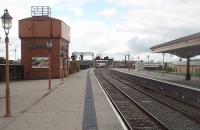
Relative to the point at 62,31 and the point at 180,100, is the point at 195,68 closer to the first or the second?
the point at 62,31

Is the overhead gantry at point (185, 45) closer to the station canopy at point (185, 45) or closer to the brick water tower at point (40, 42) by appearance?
the station canopy at point (185, 45)

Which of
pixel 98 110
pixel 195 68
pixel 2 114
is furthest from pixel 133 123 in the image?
pixel 195 68

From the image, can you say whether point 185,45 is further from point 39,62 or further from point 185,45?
point 39,62

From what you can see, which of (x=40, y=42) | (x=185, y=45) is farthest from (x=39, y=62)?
(x=185, y=45)

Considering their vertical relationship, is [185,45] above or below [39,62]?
above

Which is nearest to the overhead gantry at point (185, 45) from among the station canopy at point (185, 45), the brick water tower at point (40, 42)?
the station canopy at point (185, 45)

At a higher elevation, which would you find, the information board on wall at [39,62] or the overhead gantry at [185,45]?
the overhead gantry at [185,45]

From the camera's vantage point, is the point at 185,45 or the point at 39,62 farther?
the point at 39,62

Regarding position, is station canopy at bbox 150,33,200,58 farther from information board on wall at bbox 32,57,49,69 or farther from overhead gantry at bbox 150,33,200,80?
information board on wall at bbox 32,57,49,69

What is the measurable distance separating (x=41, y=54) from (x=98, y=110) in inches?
1490

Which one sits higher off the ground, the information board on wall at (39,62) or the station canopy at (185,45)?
the station canopy at (185,45)

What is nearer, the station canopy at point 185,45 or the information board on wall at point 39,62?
the station canopy at point 185,45

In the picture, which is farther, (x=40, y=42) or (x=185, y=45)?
(x=40, y=42)

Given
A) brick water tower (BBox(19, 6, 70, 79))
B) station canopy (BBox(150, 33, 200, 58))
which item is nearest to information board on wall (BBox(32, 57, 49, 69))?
brick water tower (BBox(19, 6, 70, 79))
